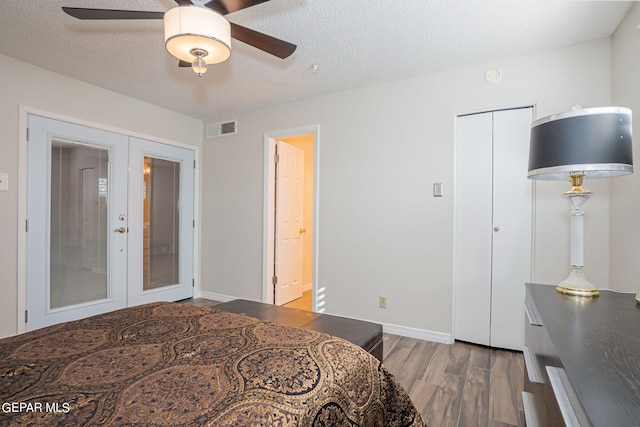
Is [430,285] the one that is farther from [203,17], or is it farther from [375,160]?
[203,17]

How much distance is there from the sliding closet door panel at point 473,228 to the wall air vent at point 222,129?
2.67 m

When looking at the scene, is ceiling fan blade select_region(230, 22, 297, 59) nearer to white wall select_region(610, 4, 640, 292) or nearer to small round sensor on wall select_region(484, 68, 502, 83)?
small round sensor on wall select_region(484, 68, 502, 83)

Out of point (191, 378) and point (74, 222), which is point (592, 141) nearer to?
point (191, 378)

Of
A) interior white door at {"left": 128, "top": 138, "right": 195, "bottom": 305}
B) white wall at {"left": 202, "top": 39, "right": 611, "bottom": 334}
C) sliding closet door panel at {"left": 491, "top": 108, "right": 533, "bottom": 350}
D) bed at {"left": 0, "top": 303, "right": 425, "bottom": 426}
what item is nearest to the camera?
bed at {"left": 0, "top": 303, "right": 425, "bottom": 426}

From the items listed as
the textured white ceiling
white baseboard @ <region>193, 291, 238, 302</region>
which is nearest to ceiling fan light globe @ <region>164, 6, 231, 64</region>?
the textured white ceiling

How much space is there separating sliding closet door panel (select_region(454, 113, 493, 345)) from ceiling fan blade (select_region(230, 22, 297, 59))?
5.72 ft

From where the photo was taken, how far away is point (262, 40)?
68.1 inches

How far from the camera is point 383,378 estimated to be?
119 centimetres

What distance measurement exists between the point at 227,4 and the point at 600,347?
1908 millimetres

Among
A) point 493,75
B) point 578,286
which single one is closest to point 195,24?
point 578,286

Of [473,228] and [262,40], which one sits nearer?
[262,40]

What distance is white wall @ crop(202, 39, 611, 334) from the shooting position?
7.75 ft

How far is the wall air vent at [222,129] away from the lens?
4044 mm

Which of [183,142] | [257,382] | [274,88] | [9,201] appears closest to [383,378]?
[257,382]
